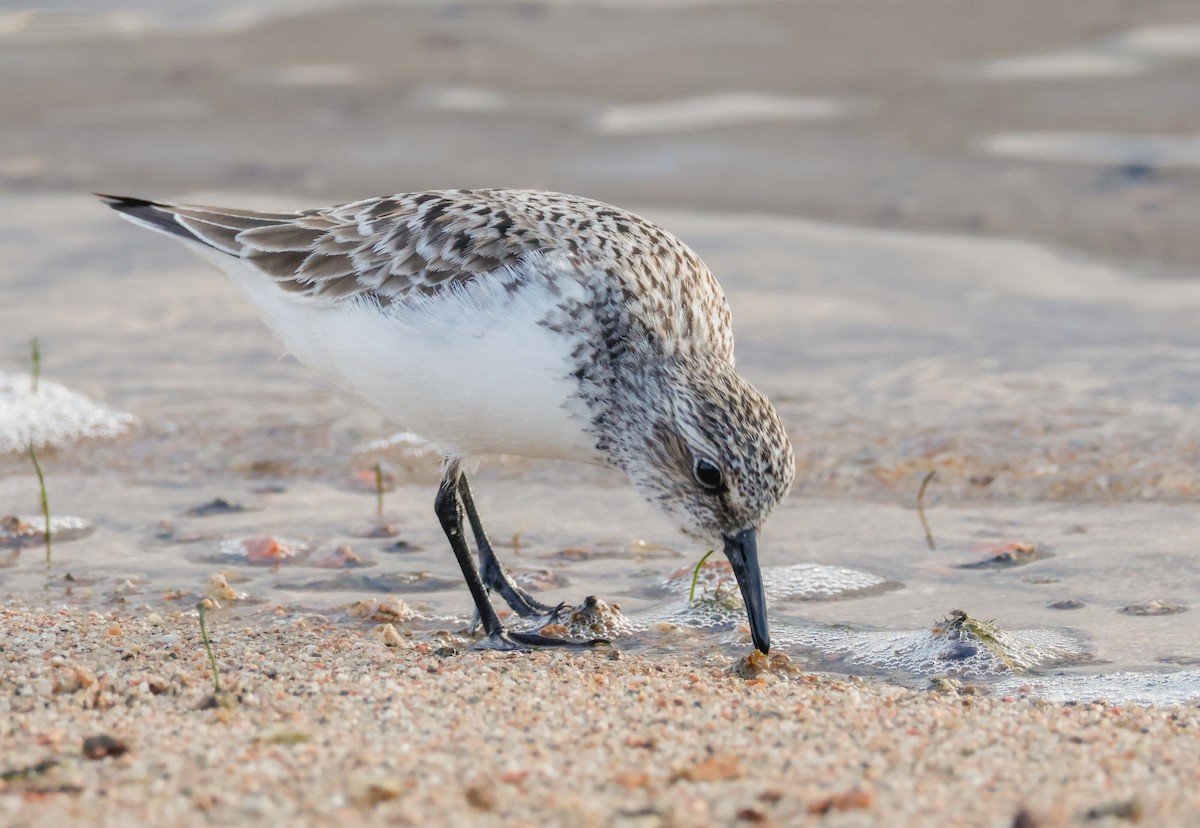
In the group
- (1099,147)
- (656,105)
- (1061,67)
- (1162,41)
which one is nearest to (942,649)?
(1099,147)

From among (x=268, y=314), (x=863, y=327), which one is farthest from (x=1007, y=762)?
(x=863, y=327)

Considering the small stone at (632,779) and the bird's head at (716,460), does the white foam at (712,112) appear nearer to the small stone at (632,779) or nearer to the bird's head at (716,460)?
the bird's head at (716,460)

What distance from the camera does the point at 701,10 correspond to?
13164 mm

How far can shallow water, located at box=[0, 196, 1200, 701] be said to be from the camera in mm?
5047

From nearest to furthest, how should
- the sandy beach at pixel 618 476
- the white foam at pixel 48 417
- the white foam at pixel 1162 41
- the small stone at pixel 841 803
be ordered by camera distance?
the small stone at pixel 841 803 < the sandy beach at pixel 618 476 < the white foam at pixel 48 417 < the white foam at pixel 1162 41

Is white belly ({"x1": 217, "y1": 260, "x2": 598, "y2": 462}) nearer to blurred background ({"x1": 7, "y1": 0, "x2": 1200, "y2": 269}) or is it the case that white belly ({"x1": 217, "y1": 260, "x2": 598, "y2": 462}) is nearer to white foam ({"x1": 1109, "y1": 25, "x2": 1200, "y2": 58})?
blurred background ({"x1": 7, "y1": 0, "x2": 1200, "y2": 269})

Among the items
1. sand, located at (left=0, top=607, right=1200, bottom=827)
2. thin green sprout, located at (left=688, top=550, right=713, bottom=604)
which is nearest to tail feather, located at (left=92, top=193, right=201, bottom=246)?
sand, located at (left=0, top=607, right=1200, bottom=827)

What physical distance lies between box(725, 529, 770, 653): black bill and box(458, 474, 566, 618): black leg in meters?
0.78

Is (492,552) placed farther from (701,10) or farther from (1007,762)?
(701,10)

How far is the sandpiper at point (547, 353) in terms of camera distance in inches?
179

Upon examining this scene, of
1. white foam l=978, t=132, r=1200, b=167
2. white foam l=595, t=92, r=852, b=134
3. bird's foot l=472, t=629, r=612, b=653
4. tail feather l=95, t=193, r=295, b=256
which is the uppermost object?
white foam l=595, t=92, r=852, b=134

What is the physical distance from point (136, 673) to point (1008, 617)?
2.73 meters

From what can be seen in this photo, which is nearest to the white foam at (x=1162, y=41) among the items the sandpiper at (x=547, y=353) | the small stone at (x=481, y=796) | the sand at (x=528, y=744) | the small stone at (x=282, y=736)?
the sandpiper at (x=547, y=353)

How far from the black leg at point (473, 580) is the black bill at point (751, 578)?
0.56 meters
